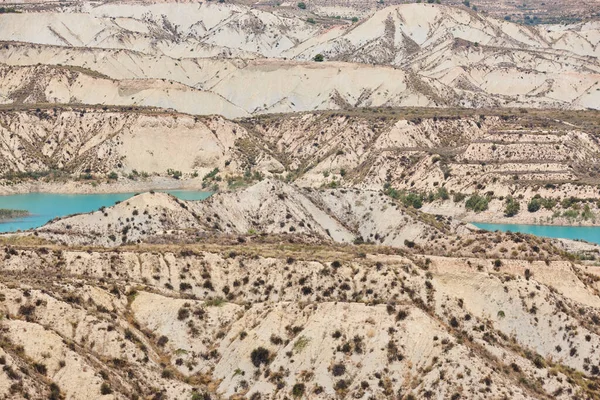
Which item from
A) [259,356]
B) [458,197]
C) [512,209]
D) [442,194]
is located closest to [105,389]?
[259,356]

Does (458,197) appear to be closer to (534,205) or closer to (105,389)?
(534,205)

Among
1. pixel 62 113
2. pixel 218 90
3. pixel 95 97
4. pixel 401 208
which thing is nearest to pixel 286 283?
pixel 401 208

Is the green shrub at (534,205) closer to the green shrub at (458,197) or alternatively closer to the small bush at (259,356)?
the green shrub at (458,197)

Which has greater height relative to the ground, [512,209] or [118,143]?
[118,143]

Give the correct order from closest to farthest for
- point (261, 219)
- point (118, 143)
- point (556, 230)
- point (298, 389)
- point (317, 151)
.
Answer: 1. point (298, 389)
2. point (261, 219)
3. point (556, 230)
4. point (118, 143)
5. point (317, 151)

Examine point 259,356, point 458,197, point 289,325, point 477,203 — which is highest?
point 289,325

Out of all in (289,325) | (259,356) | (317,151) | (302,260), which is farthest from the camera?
(317,151)

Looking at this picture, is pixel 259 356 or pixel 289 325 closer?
pixel 259 356

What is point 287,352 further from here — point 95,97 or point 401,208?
point 95,97
